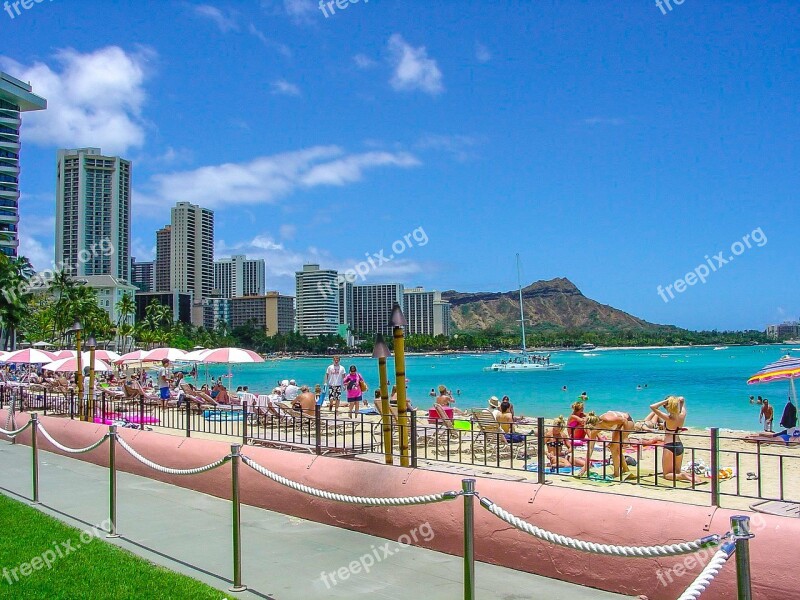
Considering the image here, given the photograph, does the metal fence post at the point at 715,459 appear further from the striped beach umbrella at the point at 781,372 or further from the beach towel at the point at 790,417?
the beach towel at the point at 790,417

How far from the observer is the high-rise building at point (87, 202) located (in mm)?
168750

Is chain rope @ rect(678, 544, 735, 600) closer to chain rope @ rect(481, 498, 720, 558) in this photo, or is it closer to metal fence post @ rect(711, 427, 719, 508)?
chain rope @ rect(481, 498, 720, 558)

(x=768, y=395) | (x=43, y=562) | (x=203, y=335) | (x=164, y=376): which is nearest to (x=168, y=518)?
(x=43, y=562)

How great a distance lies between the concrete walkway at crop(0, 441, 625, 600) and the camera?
5.98 meters

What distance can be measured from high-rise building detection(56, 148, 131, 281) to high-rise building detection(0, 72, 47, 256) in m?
57.4

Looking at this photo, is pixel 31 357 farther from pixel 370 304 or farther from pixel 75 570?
pixel 370 304

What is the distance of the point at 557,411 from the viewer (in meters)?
39.8

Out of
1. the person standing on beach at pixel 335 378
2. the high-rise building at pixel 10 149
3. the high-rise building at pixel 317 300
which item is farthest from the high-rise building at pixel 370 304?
the person standing on beach at pixel 335 378

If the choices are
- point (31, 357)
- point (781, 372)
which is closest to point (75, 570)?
point (781, 372)

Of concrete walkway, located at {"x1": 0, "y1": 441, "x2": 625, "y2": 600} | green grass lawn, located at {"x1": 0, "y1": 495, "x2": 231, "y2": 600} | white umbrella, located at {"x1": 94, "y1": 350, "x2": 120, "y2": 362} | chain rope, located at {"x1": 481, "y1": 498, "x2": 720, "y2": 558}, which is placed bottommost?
concrete walkway, located at {"x1": 0, "y1": 441, "x2": 625, "y2": 600}

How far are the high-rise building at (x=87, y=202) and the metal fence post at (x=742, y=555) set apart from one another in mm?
178598

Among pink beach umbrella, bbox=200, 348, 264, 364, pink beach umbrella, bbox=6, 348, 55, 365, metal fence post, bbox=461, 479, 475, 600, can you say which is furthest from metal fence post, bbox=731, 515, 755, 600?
pink beach umbrella, bbox=6, 348, 55, 365

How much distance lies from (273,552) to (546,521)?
284cm

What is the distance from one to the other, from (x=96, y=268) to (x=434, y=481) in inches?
7587
